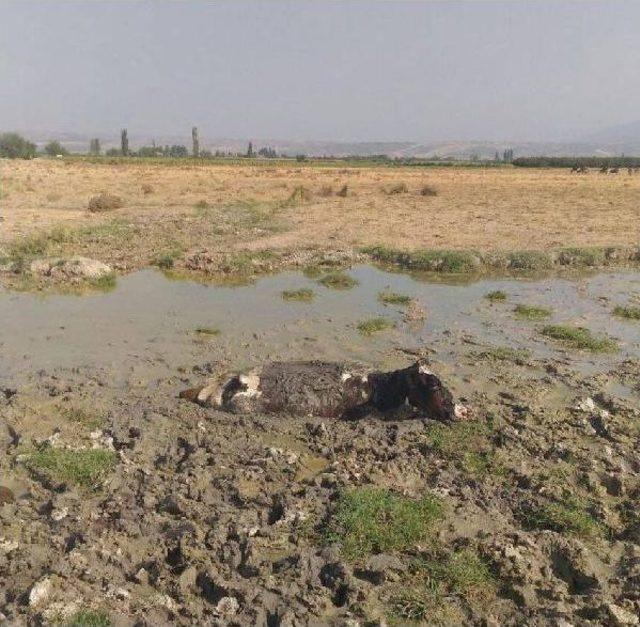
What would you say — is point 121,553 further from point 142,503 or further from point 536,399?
point 536,399

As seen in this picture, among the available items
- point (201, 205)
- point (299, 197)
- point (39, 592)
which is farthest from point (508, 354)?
point (299, 197)

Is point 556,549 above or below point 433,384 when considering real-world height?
below

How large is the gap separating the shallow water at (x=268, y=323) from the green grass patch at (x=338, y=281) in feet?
1.13

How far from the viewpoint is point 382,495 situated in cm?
623

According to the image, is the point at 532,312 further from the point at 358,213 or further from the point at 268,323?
the point at 358,213

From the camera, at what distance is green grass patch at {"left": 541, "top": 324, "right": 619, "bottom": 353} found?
11.0m

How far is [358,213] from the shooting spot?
92.7ft

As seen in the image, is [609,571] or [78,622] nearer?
[78,622]

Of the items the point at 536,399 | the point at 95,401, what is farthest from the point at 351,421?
the point at 95,401

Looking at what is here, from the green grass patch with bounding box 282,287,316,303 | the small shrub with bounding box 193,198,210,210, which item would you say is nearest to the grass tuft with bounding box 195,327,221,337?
the green grass patch with bounding box 282,287,316,303

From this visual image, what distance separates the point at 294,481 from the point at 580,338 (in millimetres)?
7040

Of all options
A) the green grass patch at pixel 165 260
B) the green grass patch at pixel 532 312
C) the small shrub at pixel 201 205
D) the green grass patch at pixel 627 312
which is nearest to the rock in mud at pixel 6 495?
the green grass patch at pixel 532 312

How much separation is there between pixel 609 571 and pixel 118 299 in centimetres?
1130

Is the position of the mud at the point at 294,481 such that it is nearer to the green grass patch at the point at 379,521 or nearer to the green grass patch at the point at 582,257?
the green grass patch at the point at 379,521
